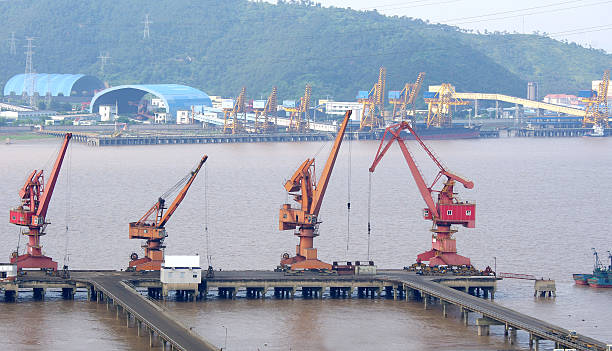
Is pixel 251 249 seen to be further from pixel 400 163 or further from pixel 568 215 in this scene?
pixel 400 163

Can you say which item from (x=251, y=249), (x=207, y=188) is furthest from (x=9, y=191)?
(x=251, y=249)

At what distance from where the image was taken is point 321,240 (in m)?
96.8

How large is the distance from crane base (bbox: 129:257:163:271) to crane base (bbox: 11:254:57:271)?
4848 millimetres

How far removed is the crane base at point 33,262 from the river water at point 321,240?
3.68 meters

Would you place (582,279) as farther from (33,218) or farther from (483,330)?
(33,218)

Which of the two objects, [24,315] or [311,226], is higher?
[311,226]

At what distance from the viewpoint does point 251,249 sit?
92.3 metres

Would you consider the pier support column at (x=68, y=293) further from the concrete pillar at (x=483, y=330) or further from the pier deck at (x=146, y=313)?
the concrete pillar at (x=483, y=330)

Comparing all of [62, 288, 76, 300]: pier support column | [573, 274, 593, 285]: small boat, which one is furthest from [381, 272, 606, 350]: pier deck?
[62, 288, 76, 300]: pier support column

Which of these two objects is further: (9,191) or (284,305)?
(9,191)

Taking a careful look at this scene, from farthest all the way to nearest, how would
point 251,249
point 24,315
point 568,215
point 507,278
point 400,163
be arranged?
1. point 400,163
2. point 568,215
3. point 251,249
4. point 507,278
5. point 24,315

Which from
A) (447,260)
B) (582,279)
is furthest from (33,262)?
(582,279)

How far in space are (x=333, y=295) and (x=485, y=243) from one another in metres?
23.8

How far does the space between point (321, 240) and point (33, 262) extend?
82.1 ft
